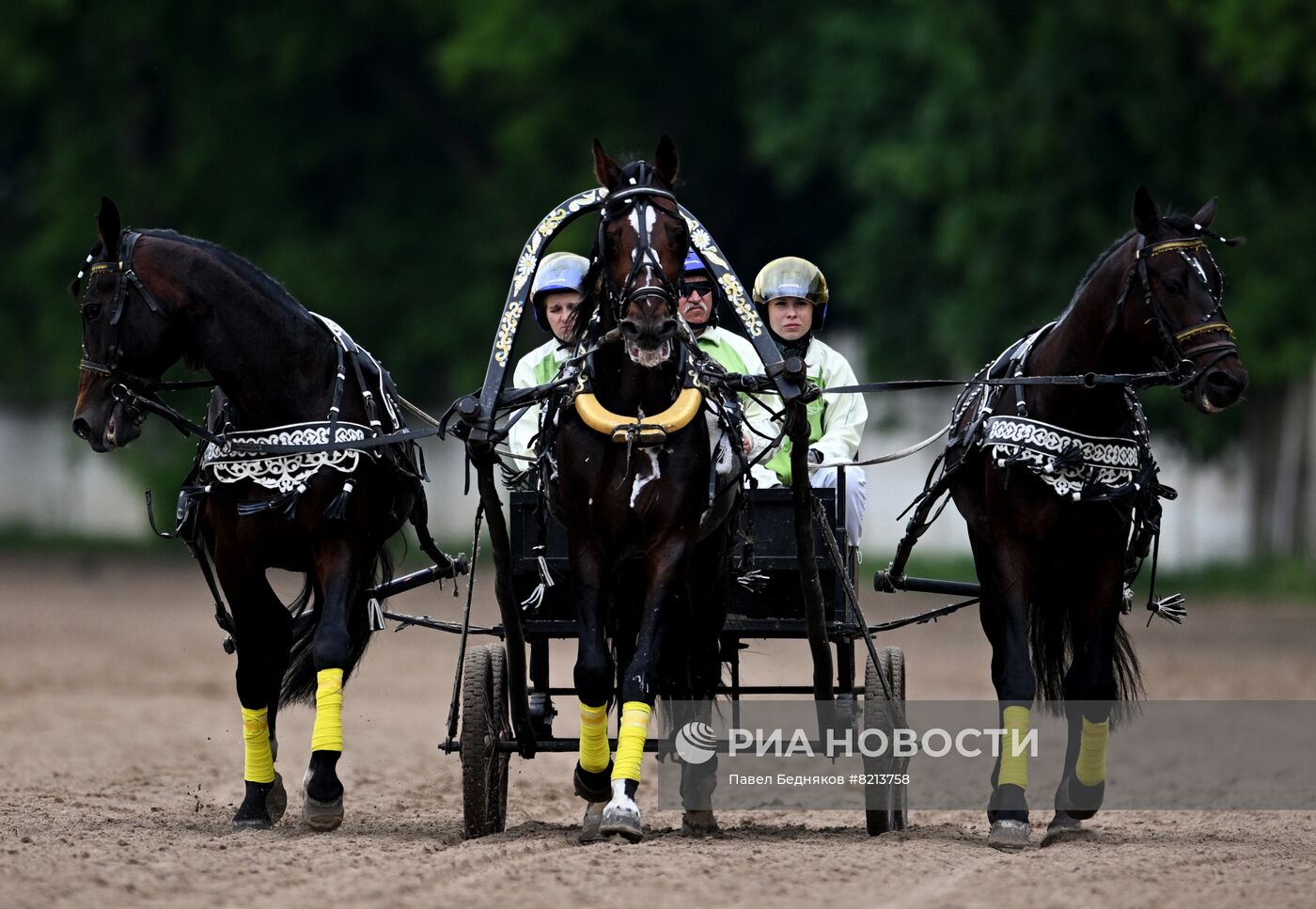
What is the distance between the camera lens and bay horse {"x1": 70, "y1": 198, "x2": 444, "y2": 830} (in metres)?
7.62

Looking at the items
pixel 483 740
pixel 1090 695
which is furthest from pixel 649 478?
pixel 1090 695

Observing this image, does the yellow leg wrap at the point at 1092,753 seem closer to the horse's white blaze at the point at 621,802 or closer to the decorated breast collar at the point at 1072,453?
the decorated breast collar at the point at 1072,453

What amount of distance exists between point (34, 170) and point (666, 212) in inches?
920

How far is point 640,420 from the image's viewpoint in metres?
7.00

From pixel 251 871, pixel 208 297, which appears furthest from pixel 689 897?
pixel 208 297

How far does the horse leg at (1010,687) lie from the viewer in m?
7.41

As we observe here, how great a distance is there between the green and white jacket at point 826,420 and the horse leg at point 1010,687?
79 cm

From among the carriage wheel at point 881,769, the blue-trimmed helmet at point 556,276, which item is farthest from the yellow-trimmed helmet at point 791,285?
the carriage wheel at point 881,769

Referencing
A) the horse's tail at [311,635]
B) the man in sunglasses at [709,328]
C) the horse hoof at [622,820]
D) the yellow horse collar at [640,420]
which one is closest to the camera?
the horse hoof at [622,820]

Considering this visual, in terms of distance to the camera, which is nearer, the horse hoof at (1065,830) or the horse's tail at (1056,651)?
the horse hoof at (1065,830)

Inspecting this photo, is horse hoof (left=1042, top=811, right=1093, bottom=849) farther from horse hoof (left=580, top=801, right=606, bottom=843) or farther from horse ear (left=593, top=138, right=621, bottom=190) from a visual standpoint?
horse ear (left=593, top=138, right=621, bottom=190)

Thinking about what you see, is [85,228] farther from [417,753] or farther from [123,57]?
[417,753]

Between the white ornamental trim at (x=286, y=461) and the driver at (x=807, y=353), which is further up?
the driver at (x=807, y=353)

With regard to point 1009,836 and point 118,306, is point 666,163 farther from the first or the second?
point 1009,836
